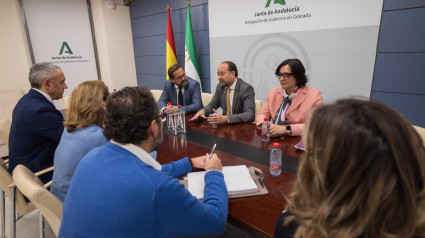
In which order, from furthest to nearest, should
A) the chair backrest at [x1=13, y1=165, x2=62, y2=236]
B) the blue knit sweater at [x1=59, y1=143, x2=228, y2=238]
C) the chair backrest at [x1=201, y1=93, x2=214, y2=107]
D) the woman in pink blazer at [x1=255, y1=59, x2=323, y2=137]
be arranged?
the chair backrest at [x1=201, y1=93, x2=214, y2=107]
the woman in pink blazer at [x1=255, y1=59, x2=323, y2=137]
the chair backrest at [x1=13, y1=165, x2=62, y2=236]
the blue knit sweater at [x1=59, y1=143, x2=228, y2=238]

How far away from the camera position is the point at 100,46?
5152mm

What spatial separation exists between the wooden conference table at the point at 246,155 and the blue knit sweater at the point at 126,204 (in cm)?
19

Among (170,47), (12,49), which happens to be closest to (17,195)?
(170,47)

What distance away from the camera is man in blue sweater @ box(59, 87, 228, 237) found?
0.81m

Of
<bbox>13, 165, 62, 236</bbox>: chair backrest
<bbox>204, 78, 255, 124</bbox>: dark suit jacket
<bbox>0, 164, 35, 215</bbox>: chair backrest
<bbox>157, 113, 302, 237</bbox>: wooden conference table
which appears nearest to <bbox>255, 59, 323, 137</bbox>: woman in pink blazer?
<bbox>204, 78, 255, 124</bbox>: dark suit jacket

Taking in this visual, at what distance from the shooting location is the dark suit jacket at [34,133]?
1790 mm

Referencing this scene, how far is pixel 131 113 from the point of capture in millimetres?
959

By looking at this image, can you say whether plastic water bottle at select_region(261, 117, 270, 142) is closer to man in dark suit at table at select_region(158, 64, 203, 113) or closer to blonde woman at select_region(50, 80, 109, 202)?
blonde woman at select_region(50, 80, 109, 202)

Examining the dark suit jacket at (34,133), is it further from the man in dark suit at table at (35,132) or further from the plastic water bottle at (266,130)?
→ the plastic water bottle at (266,130)

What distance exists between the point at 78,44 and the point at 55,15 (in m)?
0.61

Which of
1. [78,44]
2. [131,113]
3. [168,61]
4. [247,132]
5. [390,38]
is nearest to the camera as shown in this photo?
[131,113]

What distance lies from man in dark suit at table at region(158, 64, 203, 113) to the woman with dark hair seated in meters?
2.43

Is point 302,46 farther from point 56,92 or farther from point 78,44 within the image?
point 78,44

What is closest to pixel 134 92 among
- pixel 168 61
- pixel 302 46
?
pixel 302 46
